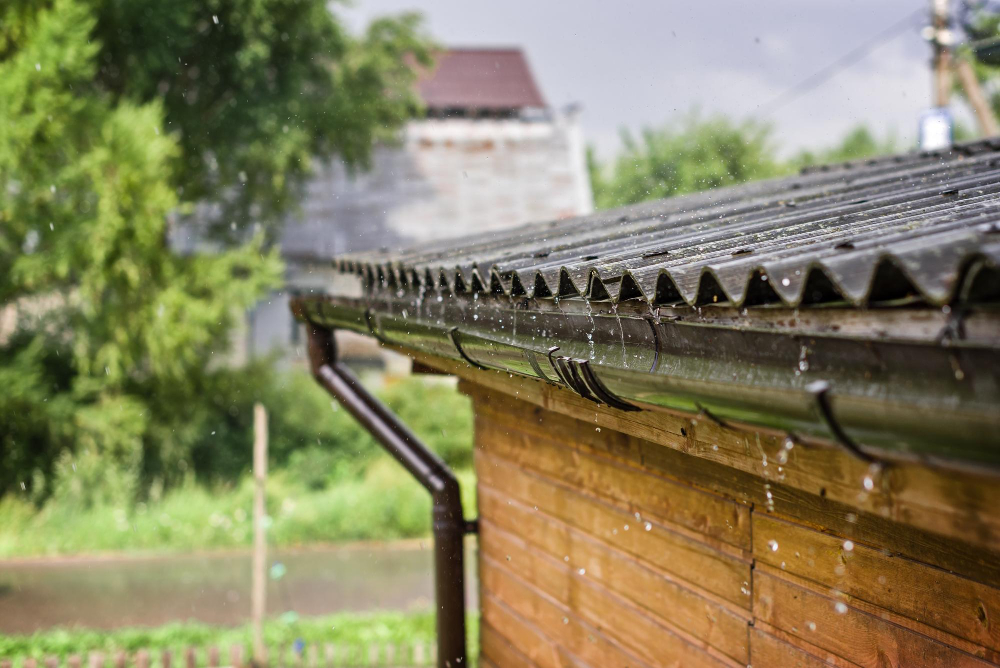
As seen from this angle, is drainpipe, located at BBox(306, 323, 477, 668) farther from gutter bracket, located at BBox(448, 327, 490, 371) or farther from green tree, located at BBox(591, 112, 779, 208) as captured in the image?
green tree, located at BBox(591, 112, 779, 208)

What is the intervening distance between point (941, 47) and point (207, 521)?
11.3m

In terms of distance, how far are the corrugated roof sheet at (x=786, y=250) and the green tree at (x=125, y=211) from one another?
799 cm

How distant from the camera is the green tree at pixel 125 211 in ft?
35.5

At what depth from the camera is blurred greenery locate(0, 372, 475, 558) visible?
408 inches

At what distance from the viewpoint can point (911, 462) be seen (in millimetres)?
1058

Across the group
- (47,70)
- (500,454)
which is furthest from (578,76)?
(500,454)

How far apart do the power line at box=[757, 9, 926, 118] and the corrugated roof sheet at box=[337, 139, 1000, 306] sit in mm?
9695

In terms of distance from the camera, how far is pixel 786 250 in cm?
167

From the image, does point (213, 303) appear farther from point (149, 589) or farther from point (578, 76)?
point (578, 76)

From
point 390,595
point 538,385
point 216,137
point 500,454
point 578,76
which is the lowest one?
point 390,595

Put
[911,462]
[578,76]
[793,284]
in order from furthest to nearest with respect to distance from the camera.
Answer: [578,76] → [793,284] → [911,462]


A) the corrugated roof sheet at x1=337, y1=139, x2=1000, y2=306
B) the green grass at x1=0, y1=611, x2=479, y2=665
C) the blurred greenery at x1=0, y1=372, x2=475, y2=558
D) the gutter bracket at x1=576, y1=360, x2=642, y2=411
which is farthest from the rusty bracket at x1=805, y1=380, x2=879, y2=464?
the blurred greenery at x1=0, y1=372, x2=475, y2=558

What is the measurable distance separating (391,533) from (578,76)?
1597 inches

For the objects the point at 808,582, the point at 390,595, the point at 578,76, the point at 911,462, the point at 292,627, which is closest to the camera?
the point at 911,462
